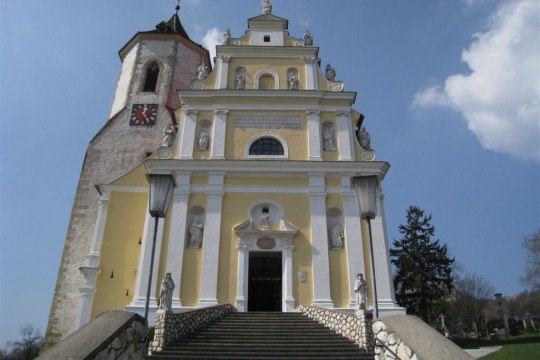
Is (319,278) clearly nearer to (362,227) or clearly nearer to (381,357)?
(362,227)

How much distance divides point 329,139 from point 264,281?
6929mm

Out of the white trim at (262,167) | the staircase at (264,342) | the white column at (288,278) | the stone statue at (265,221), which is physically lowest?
the staircase at (264,342)

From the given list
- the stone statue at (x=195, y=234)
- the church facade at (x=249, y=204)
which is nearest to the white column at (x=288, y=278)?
the church facade at (x=249, y=204)

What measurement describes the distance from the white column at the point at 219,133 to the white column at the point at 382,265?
23.3 feet

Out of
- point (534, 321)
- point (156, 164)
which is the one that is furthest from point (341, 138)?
point (534, 321)

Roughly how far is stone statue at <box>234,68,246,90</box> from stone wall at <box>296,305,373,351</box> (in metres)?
11.5

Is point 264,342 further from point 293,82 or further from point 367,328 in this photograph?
point 293,82

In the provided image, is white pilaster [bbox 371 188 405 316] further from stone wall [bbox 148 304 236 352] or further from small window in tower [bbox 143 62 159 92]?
small window in tower [bbox 143 62 159 92]

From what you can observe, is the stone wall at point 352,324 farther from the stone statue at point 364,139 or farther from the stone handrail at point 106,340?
the stone statue at point 364,139

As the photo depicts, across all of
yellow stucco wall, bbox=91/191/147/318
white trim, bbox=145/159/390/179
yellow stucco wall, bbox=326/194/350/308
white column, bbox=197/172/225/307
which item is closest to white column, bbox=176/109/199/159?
white trim, bbox=145/159/390/179

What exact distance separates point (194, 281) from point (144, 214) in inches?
168

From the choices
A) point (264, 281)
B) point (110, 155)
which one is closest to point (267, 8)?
point (110, 155)

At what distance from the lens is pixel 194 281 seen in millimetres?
15461

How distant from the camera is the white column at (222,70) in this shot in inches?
778
